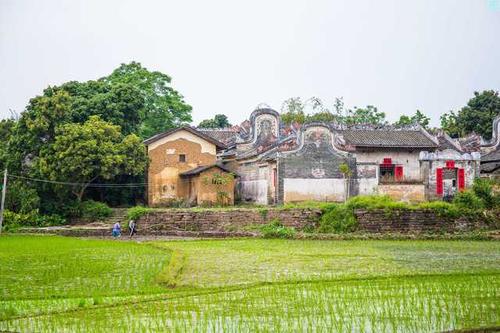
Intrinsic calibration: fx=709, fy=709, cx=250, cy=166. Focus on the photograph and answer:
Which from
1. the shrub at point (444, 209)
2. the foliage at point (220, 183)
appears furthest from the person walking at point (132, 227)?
the shrub at point (444, 209)

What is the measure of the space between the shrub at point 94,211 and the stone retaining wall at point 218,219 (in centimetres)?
359

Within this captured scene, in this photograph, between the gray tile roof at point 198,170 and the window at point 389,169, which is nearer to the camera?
the gray tile roof at point 198,170

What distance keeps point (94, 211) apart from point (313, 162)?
1051 cm

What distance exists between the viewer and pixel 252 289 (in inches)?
486

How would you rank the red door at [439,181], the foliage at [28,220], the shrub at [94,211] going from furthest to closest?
the shrub at [94,211] → the red door at [439,181] → the foliage at [28,220]

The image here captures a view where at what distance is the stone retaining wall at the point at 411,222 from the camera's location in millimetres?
26031

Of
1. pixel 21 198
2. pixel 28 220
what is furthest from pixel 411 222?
pixel 21 198

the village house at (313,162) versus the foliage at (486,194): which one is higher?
the village house at (313,162)

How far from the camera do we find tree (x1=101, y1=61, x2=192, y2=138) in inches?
1912

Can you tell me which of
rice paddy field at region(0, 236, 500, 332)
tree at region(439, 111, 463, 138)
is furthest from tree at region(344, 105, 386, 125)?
rice paddy field at region(0, 236, 500, 332)

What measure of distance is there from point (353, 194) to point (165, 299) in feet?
76.2

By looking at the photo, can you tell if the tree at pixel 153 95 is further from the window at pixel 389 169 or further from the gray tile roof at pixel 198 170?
the window at pixel 389 169

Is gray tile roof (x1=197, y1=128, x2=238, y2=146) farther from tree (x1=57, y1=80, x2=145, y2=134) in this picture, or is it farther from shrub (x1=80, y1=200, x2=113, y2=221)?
shrub (x1=80, y1=200, x2=113, y2=221)

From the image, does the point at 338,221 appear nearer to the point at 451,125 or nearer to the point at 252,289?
the point at 252,289
